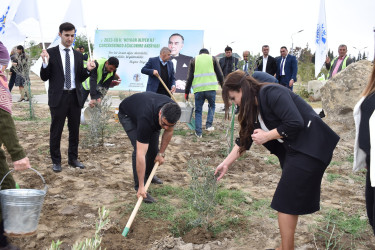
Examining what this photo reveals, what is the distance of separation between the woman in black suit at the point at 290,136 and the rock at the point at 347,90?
5536 millimetres

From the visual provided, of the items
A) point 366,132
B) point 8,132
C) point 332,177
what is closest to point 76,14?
point 8,132

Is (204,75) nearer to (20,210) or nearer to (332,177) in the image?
(332,177)

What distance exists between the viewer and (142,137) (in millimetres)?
3334

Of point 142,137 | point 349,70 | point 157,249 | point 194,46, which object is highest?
point 194,46

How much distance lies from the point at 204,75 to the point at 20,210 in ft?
17.0

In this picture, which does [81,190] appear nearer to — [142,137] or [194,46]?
[142,137]

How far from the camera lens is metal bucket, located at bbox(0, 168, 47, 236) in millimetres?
2227

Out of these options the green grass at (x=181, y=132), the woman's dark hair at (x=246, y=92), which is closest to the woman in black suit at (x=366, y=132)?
the woman's dark hair at (x=246, y=92)

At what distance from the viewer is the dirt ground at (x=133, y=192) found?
314 cm

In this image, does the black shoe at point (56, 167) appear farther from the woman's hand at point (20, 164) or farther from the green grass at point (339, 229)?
the green grass at point (339, 229)

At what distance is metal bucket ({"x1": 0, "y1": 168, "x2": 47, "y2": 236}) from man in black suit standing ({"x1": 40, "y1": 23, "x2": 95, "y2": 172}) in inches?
94.7

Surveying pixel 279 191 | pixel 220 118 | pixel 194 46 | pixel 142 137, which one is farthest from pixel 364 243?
pixel 194 46

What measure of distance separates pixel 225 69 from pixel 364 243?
21.5ft

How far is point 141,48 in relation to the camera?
14.4 m
